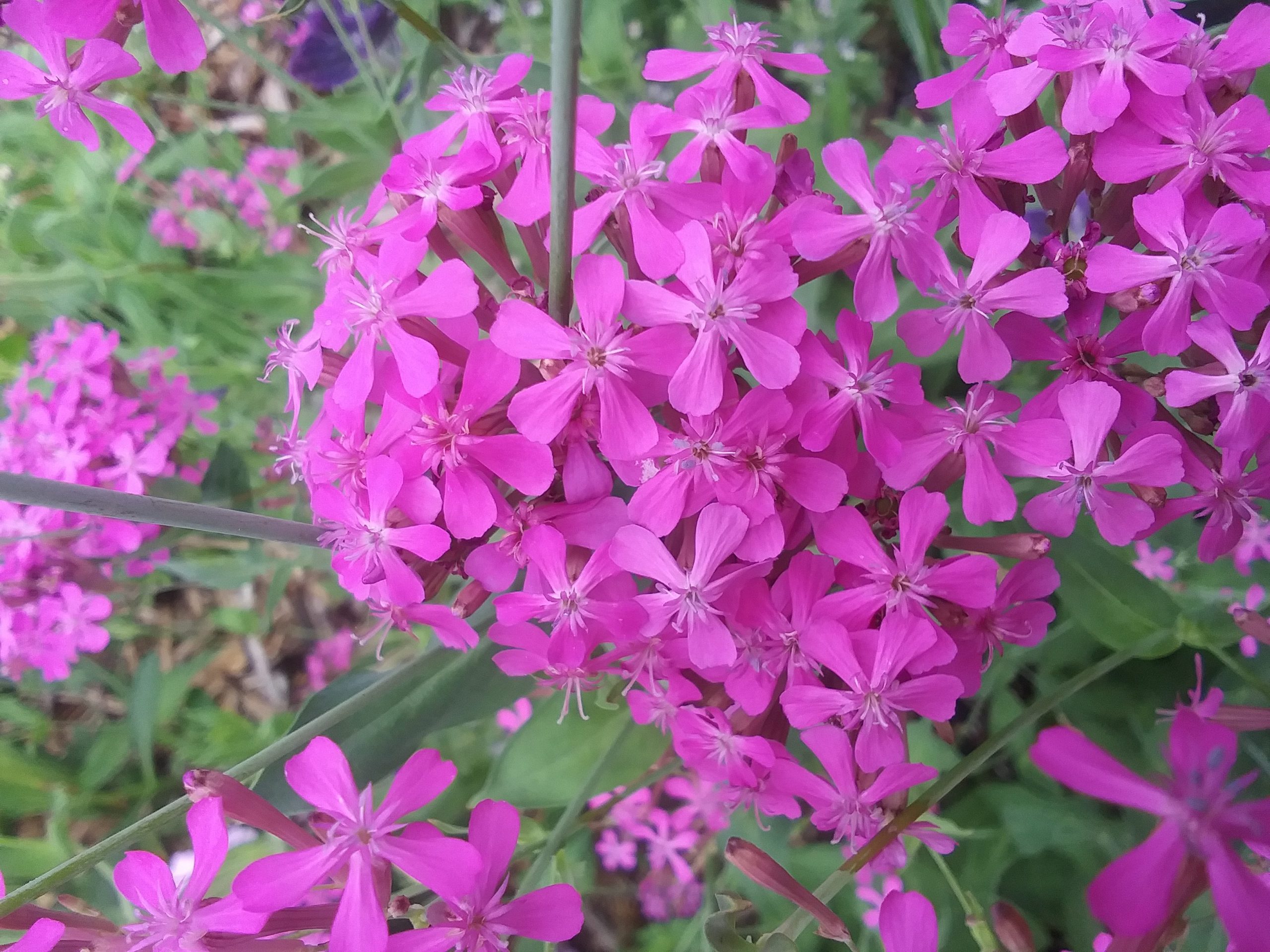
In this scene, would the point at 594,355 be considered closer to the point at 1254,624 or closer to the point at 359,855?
the point at 359,855

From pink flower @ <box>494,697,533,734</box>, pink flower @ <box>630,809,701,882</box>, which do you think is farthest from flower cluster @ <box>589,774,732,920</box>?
pink flower @ <box>494,697,533,734</box>

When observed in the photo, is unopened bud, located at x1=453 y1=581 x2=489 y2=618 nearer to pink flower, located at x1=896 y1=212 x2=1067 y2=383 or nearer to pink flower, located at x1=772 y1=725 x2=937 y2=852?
pink flower, located at x1=772 y1=725 x2=937 y2=852

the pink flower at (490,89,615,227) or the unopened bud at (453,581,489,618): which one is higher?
the pink flower at (490,89,615,227)

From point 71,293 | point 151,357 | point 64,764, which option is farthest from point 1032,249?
point 64,764

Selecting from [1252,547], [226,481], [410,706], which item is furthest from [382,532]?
[1252,547]

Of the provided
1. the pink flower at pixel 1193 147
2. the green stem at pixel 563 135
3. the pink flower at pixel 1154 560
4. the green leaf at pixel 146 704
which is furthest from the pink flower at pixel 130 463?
the pink flower at pixel 1154 560

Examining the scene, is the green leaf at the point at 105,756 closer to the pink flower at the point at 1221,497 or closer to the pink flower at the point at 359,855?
the pink flower at the point at 359,855
